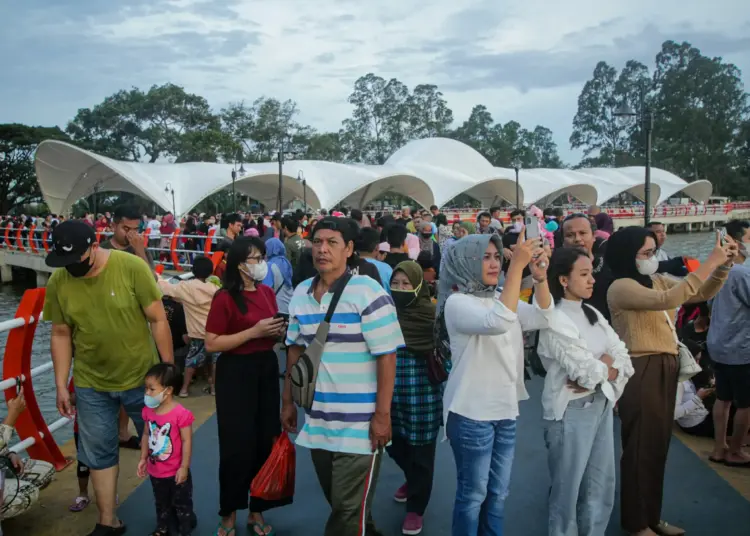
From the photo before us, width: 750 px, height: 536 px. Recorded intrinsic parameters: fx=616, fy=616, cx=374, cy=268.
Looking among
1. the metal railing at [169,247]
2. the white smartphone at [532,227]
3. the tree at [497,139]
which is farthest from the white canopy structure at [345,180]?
the white smartphone at [532,227]

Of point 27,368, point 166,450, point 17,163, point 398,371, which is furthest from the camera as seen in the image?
point 17,163

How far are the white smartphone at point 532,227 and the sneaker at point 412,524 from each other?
1.51m

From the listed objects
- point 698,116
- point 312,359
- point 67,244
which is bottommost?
point 312,359

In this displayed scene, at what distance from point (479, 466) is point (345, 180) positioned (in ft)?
115

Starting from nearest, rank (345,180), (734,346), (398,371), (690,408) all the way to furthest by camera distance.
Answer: (398,371), (734,346), (690,408), (345,180)

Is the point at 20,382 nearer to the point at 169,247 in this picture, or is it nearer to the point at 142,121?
the point at 169,247

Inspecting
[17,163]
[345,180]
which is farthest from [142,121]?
[345,180]

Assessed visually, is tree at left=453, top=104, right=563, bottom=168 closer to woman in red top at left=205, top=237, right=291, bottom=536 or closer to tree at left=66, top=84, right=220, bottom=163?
tree at left=66, top=84, right=220, bottom=163

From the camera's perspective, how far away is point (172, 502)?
2.86 meters

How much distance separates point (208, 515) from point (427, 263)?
290 cm

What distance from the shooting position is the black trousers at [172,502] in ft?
9.34

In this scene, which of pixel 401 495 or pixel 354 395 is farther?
pixel 401 495

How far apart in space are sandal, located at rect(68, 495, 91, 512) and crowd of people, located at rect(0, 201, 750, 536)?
0.5 inches

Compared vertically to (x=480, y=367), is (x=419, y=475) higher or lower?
lower
